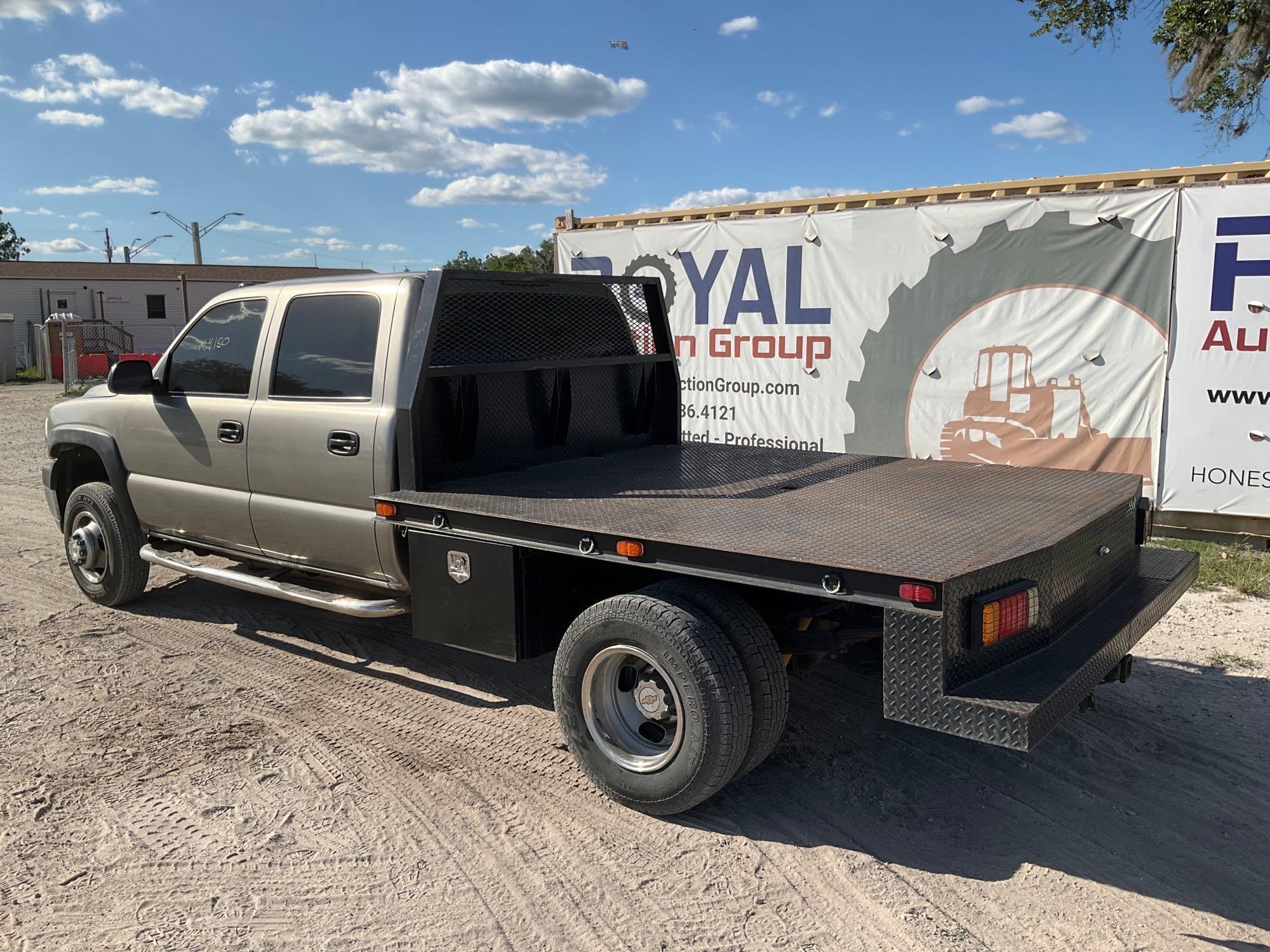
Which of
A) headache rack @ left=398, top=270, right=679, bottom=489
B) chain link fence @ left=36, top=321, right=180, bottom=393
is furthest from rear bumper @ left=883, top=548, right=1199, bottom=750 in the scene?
chain link fence @ left=36, top=321, right=180, bottom=393

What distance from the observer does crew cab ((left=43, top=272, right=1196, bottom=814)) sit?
3416 millimetres

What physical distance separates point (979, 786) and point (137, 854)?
319 centimetres

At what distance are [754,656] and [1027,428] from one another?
6.70 metres

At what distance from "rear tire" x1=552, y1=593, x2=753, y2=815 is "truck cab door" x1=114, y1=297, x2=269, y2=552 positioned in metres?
2.45

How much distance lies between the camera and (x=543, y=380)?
5.50 m

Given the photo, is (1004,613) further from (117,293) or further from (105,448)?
(117,293)

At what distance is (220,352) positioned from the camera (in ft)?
18.7

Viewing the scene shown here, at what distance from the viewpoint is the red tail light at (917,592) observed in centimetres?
304

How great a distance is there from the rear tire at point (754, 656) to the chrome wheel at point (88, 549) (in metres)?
4.42

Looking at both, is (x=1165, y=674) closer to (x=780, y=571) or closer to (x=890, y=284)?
(x=780, y=571)

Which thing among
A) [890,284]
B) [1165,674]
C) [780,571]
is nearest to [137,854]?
[780,571]

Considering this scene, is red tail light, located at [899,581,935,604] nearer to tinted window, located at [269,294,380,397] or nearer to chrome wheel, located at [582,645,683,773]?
chrome wheel, located at [582,645,683,773]

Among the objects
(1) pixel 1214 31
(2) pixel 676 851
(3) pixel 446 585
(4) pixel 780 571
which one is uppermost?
(1) pixel 1214 31

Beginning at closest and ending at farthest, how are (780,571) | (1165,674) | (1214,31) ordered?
(780,571), (1165,674), (1214,31)
